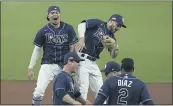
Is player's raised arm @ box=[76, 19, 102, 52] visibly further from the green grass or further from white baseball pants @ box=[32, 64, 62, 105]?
the green grass

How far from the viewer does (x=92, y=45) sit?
824 centimetres

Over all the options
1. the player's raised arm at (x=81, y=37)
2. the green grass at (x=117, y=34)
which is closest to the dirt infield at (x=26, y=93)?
the green grass at (x=117, y=34)

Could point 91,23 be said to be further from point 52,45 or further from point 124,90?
point 124,90

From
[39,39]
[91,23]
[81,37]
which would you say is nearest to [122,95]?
[81,37]

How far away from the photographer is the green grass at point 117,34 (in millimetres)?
14719

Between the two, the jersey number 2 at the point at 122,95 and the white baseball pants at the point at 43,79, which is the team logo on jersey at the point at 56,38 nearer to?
the white baseball pants at the point at 43,79

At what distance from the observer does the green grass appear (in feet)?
48.3

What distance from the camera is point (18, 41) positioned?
49.1 feet

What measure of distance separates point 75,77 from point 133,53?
23.0ft

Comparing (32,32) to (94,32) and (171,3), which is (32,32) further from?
(94,32)

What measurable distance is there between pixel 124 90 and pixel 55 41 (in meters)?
2.49

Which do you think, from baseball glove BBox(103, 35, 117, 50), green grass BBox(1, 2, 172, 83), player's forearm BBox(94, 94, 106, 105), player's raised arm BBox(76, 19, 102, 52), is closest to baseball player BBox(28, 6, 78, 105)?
player's raised arm BBox(76, 19, 102, 52)

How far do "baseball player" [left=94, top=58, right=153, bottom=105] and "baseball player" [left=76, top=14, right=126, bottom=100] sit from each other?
184 centimetres

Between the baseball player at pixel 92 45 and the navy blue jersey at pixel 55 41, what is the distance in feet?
1.04
